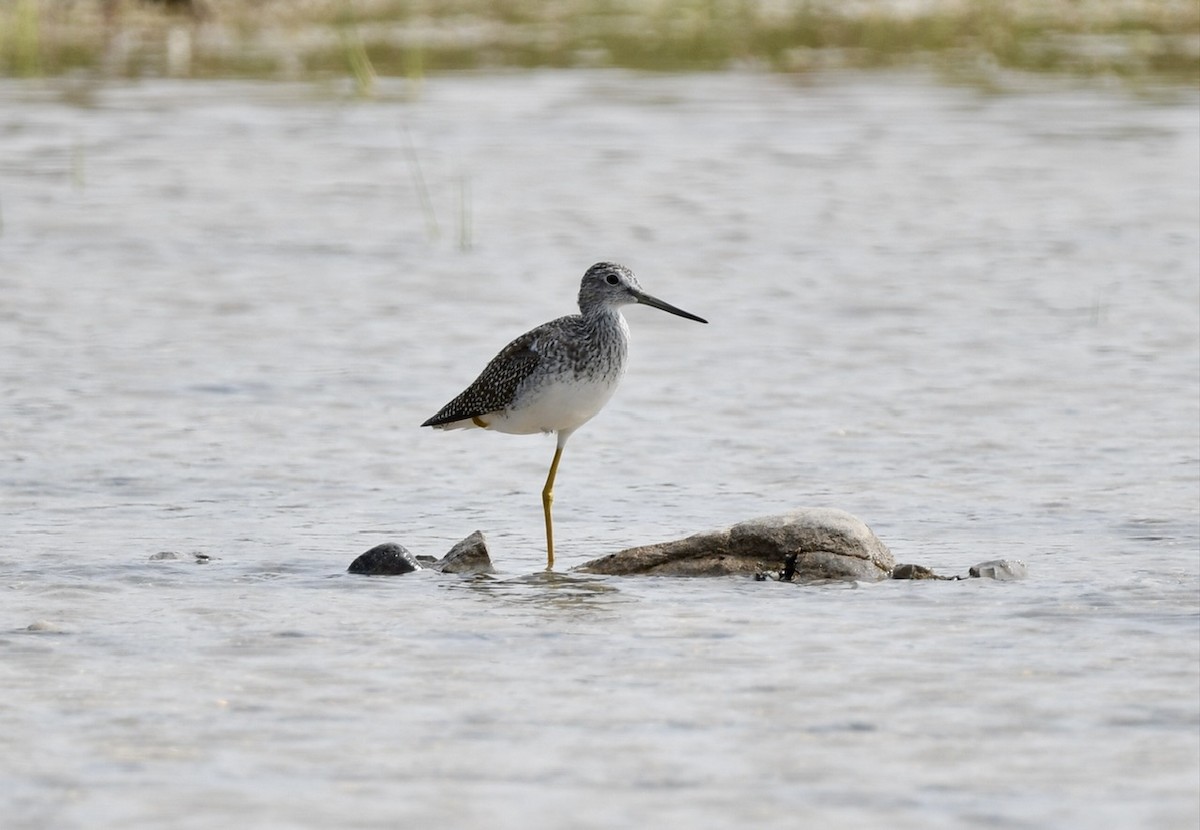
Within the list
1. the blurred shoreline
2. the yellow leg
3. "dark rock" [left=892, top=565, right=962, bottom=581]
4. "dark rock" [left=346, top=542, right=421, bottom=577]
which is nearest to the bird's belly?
the yellow leg

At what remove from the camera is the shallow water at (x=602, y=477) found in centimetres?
592

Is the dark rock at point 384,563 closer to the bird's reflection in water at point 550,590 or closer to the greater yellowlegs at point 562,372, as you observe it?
the bird's reflection in water at point 550,590

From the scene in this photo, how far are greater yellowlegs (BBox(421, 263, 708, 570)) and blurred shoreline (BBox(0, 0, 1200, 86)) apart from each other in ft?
53.6

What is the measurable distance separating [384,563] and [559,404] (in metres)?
1.10

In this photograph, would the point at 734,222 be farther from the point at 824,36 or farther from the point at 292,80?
the point at 824,36

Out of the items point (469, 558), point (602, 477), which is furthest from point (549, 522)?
point (602, 477)

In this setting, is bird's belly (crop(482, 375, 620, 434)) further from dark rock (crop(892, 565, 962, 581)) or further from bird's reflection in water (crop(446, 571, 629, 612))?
dark rock (crop(892, 565, 962, 581))

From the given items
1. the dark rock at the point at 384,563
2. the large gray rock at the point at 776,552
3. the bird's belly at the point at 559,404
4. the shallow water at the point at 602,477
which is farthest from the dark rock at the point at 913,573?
the dark rock at the point at 384,563

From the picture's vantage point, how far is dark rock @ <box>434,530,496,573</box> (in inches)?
330

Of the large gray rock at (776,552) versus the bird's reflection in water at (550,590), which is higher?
the large gray rock at (776,552)

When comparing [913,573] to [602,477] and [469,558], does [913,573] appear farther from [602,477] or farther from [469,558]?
[602,477]

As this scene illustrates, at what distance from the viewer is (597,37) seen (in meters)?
30.8

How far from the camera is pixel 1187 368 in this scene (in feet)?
39.5

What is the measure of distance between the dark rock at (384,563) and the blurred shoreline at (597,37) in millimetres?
17276
